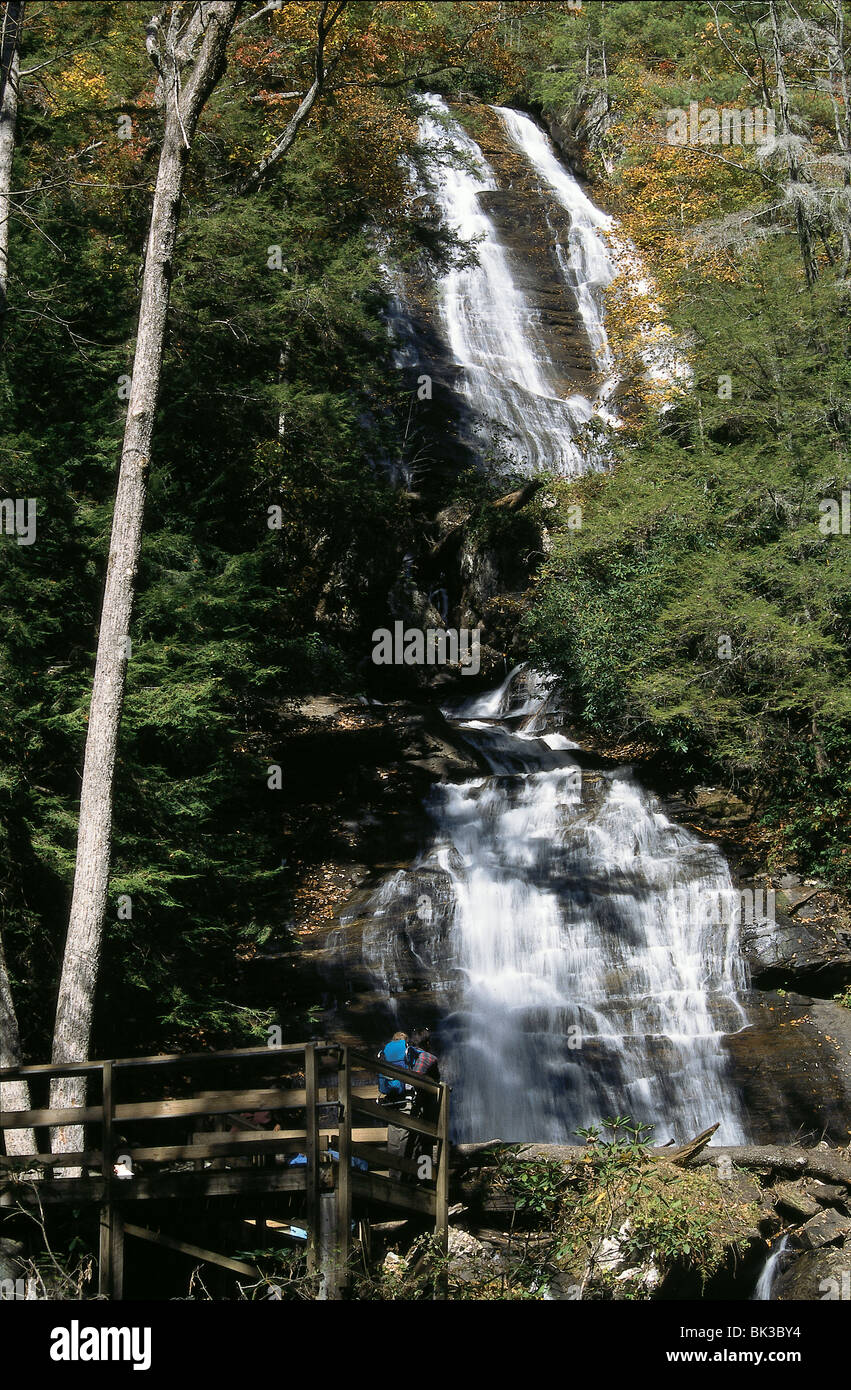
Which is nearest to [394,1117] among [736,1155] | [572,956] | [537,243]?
[736,1155]

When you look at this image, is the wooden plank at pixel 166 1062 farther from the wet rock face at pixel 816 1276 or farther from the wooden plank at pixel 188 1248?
the wet rock face at pixel 816 1276

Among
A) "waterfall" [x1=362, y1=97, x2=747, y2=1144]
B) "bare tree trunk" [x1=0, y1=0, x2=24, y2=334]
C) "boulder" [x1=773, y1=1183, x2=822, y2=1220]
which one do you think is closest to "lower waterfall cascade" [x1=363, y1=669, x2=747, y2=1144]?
"waterfall" [x1=362, y1=97, x2=747, y2=1144]

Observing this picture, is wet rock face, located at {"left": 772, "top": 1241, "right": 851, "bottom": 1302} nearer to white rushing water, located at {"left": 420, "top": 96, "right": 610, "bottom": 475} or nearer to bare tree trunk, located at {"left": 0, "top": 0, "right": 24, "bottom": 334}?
bare tree trunk, located at {"left": 0, "top": 0, "right": 24, "bottom": 334}

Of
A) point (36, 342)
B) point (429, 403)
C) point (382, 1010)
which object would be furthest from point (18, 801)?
point (429, 403)

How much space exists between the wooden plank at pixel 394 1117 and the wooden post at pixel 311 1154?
39 cm

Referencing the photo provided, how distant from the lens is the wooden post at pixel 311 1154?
24.1 feet

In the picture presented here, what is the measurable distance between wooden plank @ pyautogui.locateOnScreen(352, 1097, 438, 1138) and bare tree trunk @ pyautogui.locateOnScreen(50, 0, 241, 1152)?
2310mm

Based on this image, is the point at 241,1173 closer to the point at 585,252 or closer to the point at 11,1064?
the point at 11,1064

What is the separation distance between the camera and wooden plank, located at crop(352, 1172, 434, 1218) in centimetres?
788

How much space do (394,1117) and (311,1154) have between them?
33.8 inches

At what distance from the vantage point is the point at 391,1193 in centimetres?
824

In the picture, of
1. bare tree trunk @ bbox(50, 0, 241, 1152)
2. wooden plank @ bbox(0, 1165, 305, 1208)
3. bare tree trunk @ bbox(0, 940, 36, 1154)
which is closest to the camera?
wooden plank @ bbox(0, 1165, 305, 1208)

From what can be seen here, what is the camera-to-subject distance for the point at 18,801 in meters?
10.5
